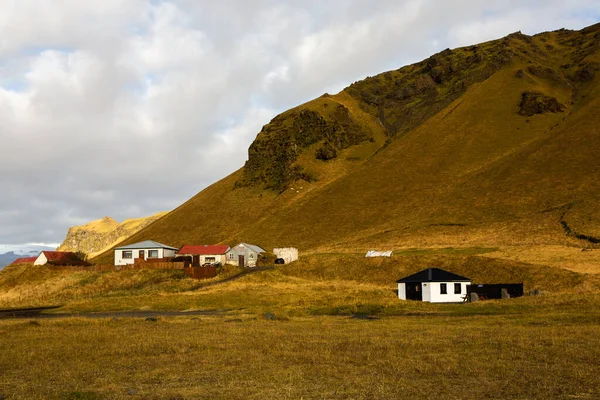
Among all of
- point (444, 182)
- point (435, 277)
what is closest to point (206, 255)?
point (435, 277)

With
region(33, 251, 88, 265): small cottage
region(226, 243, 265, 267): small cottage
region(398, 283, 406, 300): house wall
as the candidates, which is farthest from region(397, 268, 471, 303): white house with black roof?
region(33, 251, 88, 265): small cottage

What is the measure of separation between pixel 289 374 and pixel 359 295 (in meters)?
40.7

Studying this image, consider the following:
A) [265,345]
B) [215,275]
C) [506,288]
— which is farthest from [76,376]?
[215,275]

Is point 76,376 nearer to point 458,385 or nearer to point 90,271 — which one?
point 458,385

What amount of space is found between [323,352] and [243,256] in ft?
263

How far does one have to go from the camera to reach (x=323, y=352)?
2369 centimetres

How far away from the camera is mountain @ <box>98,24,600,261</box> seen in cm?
11019

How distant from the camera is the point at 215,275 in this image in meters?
84.8

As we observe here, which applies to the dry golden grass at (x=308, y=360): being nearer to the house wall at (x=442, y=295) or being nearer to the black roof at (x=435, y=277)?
the house wall at (x=442, y=295)

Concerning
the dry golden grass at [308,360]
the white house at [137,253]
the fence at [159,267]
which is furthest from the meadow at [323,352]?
the white house at [137,253]

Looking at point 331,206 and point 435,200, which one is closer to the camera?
point 435,200

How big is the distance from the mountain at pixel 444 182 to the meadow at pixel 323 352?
55.6 meters

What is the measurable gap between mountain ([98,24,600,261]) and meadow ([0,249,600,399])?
5564 cm

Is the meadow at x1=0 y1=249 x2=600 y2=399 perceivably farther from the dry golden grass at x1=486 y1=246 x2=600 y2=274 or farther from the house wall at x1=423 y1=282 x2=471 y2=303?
the dry golden grass at x1=486 y1=246 x2=600 y2=274
